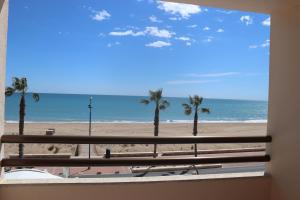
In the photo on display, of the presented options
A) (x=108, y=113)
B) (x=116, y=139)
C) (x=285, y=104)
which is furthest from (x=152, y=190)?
(x=108, y=113)

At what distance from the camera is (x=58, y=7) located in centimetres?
5109

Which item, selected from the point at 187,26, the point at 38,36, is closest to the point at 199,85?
the point at 187,26

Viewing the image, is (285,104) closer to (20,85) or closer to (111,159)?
(111,159)

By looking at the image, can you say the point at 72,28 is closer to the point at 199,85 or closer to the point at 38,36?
the point at 38,36

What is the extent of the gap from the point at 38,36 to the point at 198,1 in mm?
51836

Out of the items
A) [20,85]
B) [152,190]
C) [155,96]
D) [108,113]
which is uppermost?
[20,85]

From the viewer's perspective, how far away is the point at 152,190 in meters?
2.76

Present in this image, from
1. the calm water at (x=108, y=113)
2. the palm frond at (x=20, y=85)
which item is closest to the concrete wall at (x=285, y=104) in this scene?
the palm frond at (x=20, y=85)

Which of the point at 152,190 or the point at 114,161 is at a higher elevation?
the point at 114,161

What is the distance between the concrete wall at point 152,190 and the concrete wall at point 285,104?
0.18 meters

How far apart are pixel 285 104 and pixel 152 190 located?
4.06 feet

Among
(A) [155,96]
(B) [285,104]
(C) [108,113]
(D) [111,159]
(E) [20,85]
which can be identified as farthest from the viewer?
(C) [108,113]

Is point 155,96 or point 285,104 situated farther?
point 155,96

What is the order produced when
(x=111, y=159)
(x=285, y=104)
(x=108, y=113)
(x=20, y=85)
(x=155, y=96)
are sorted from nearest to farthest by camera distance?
(x=111, y=159) < (x=285, y=104) < (x=20, y=85) < (x=155, y=96) < (x=108, y=113)
